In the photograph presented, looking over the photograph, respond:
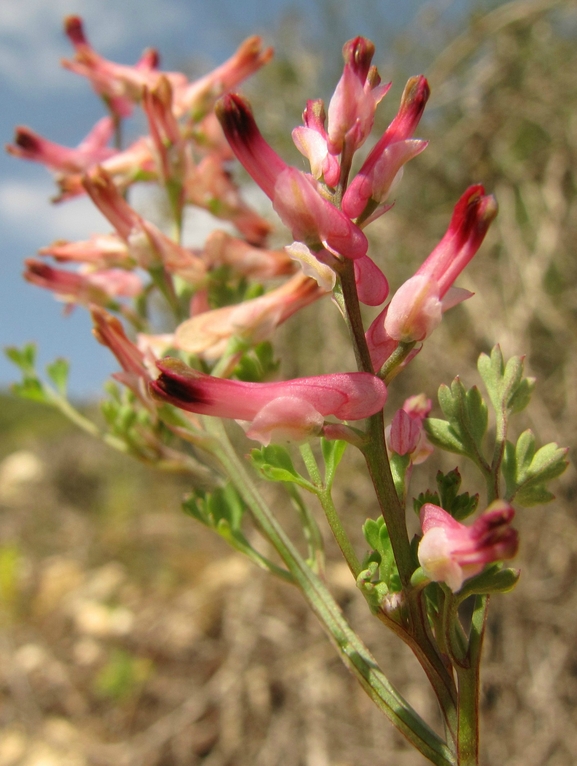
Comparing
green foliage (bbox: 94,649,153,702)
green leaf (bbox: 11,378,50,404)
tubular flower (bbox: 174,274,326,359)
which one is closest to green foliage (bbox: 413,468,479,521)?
tubular flower (bbox: 174,274,326,359)

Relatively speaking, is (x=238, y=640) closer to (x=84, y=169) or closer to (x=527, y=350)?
(x=527, y=350)

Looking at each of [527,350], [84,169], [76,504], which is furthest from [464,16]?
[76,504]

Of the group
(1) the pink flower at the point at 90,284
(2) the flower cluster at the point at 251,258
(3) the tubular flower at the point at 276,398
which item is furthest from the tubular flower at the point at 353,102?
(1) the pink flower at the point at 90,284

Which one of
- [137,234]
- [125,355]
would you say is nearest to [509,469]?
[125,355]

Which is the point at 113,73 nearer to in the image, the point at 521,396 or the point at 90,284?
the point at 90,284

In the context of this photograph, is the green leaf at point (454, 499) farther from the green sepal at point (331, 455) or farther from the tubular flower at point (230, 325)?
the tubular flower at point (230, 325)

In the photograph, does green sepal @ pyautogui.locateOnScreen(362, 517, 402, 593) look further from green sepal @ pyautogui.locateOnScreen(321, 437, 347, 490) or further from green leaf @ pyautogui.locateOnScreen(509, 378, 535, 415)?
green leaf @ pyautogui.locateOnScreen(509, 378, 535, 415)

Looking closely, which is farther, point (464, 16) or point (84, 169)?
point (464, 16)
